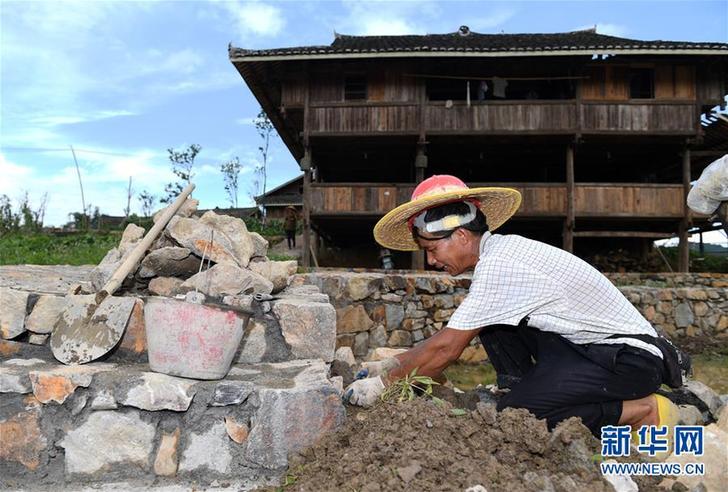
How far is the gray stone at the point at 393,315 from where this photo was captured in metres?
7.75

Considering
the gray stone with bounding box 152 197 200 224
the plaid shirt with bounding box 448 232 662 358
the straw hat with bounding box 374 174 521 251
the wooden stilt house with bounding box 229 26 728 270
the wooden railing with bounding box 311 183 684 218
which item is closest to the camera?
the plaid shirt with bounding box 448 232 662 358

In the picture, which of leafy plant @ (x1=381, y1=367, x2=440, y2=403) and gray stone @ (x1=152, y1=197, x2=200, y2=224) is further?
gray stone @ (x1=152, y1=197, x2=200, y2=224)

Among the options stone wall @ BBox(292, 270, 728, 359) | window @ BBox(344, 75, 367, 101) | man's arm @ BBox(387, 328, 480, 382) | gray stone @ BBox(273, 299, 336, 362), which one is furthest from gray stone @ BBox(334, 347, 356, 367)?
window @ BBox(344, 75, 367, 101)

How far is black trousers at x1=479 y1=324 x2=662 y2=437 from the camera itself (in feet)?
6.55

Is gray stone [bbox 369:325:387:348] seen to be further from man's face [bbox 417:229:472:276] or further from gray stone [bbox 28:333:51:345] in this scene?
gray stone [bbox 28:333:51:345]

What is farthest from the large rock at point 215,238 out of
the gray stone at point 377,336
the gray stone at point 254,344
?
the gray stone at point 377,336

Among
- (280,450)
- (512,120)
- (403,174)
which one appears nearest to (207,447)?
(280,450)

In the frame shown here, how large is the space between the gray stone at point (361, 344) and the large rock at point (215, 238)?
4710 millimetres

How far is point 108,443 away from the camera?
1.96 metres

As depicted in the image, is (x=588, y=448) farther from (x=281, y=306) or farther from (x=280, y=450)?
(x=281, y=306)

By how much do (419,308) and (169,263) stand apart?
18.2 ft

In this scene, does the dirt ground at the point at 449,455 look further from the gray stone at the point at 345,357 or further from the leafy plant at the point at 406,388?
the gray stone at the point at 345,357

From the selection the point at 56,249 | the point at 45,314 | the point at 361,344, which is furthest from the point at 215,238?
the point at 56,249

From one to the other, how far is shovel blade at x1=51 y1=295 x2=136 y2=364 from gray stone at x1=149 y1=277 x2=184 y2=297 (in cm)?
41
